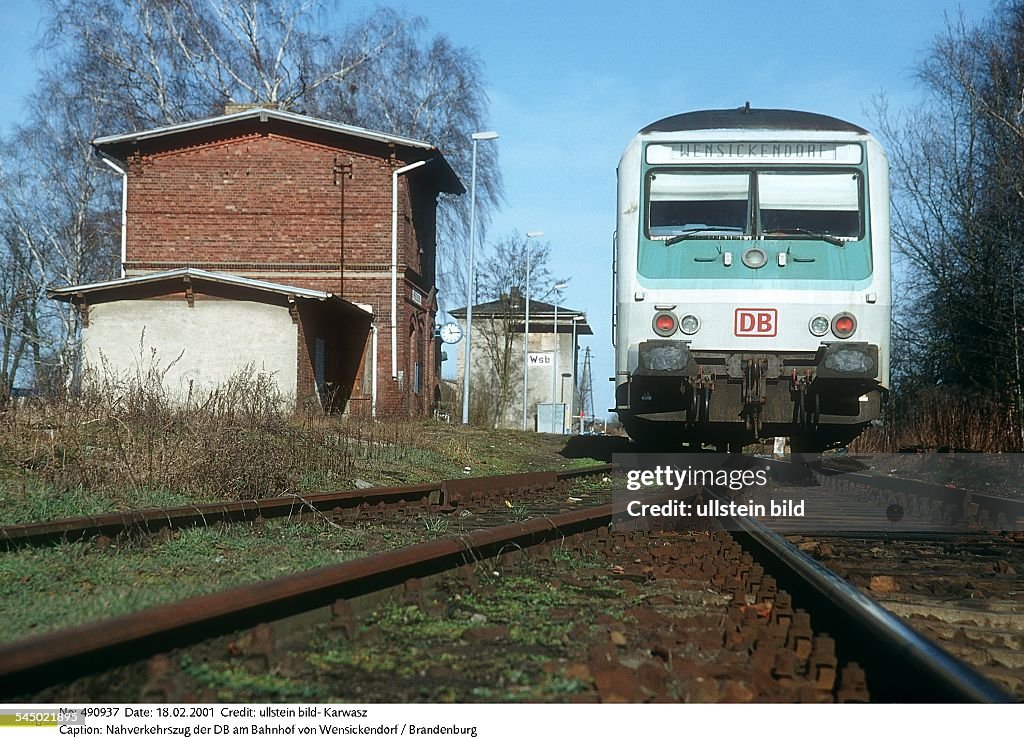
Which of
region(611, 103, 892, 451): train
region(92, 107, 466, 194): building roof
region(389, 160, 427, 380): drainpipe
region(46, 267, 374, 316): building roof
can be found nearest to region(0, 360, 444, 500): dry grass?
region(611, 103, 892, 451): train

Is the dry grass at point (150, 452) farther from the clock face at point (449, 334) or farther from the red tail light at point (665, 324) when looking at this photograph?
the clock face at point (449, 334)

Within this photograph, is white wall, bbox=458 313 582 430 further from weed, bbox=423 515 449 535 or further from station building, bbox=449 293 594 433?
weed, bbox=423 515 449 535

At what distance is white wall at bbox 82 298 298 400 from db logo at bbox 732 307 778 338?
15964mm

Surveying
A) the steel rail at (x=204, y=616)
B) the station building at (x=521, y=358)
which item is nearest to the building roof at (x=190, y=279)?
the steel rail at (x=204, y=616)

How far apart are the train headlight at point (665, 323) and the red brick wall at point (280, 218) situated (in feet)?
61.1

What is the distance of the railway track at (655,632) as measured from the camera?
2.65 metres

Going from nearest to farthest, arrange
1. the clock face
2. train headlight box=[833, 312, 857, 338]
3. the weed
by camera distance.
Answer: the weed
train headlight box=[833, 312, 857, 338]
the clock face

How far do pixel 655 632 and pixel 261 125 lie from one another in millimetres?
26179

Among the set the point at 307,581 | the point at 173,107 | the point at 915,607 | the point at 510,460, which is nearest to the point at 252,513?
the point at 307,581

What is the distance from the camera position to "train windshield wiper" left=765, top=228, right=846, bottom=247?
948 cm

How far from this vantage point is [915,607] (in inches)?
182

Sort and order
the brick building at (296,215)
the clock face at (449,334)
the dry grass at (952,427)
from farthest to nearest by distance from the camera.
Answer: the clock face at (449,334) → the brick building at (296,215) → the dry grass at (952,427)

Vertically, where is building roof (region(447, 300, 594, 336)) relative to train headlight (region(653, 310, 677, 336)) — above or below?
above
